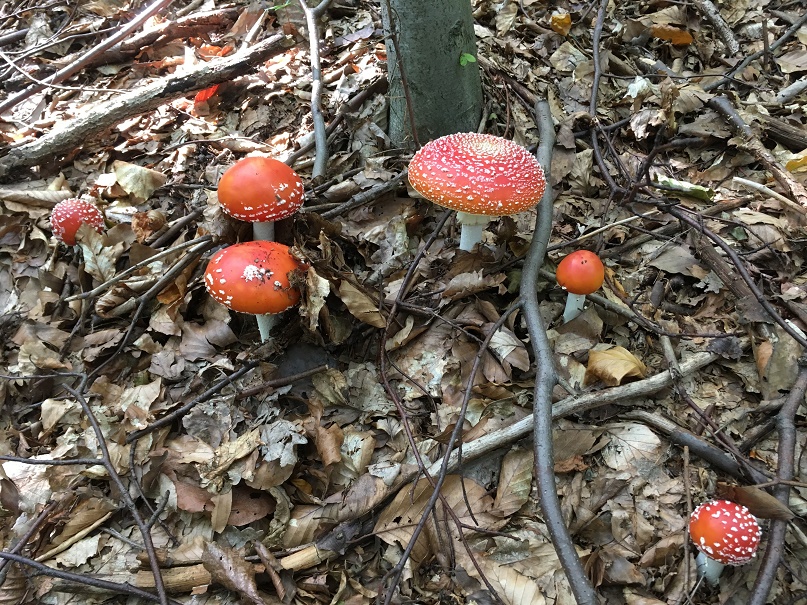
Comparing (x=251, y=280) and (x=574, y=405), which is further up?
(x=251, y=280)

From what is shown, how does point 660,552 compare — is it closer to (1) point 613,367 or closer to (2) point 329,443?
(1) point 613,367

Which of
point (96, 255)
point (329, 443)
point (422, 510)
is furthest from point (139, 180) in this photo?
point (422, 510)

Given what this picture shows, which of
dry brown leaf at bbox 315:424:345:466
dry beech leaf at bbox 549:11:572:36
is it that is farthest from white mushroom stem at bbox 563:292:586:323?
dry beech leaf at bbox 549:11:572:36

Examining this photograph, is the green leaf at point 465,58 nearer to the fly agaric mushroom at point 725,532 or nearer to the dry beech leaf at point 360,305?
the dry beech leaf at point 360,305

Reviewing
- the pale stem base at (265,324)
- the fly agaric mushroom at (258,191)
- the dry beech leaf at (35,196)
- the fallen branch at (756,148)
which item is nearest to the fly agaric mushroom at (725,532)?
the fallen branch at (756,148)

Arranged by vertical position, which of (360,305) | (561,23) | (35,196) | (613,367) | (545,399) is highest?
(561,23)

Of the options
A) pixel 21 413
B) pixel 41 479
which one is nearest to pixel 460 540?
pixel 41 479

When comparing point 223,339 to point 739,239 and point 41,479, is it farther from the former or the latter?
point 739,239
